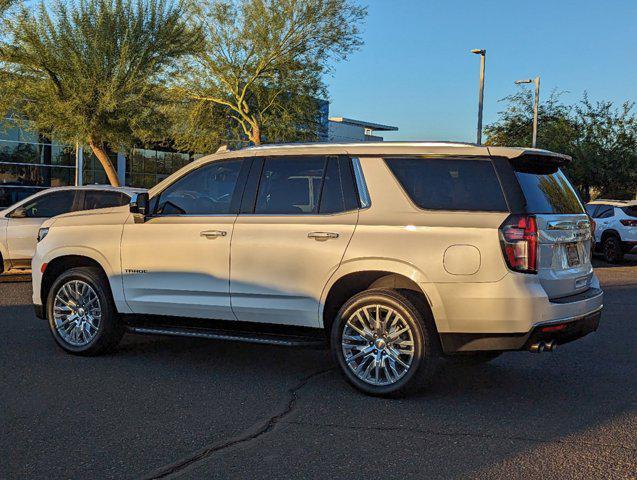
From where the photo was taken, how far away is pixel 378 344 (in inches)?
222

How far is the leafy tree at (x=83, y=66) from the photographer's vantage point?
19453mm

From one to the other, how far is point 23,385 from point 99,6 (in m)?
16.4

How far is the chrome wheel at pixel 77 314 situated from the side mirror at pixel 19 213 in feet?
20.2

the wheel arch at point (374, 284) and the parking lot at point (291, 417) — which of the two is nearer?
the parking lot at point (291, 417)

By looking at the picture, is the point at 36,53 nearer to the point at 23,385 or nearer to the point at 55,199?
the point at 55,199

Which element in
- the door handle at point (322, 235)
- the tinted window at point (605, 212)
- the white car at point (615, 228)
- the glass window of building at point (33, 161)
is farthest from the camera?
the glass window of building at point (33, 161)

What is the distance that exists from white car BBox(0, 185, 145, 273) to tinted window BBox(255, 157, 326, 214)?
6.65 m

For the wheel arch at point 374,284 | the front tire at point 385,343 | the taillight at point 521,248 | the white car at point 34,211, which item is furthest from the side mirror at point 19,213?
the taillight at point 521,248

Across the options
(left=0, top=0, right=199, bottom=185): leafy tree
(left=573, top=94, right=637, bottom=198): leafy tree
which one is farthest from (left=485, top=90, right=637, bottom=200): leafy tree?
(left=0, top=0, right=199, bottom=185): leafy tree

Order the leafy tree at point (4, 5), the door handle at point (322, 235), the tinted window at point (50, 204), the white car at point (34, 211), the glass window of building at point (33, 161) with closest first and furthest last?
the door handle at point (322, 235) < the white car at point (34, 211) < the tinted window at point (50, 204) < the leafy tree at point (4, 5) < the glass window of building at point (33, 161)

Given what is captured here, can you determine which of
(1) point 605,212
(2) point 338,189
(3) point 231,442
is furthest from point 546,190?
(1) point 605,212

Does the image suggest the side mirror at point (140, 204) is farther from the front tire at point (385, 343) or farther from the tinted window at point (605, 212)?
the tinted window at point (605, 212)

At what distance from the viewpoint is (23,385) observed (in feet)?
18.9

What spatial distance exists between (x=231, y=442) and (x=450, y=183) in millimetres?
2508
